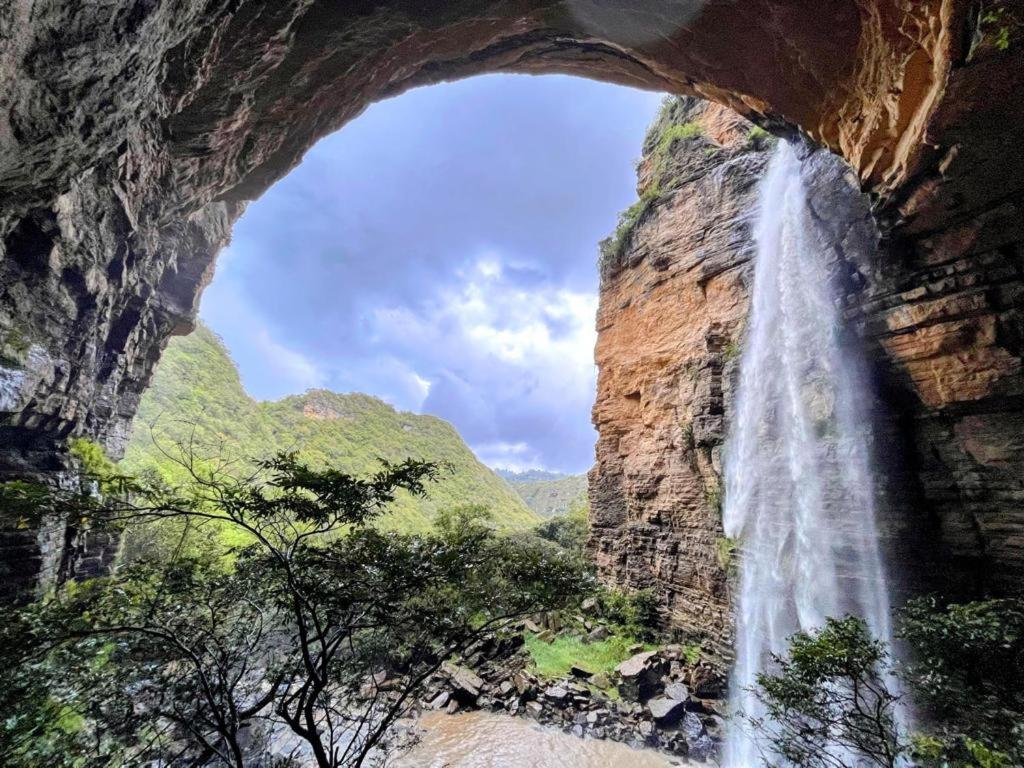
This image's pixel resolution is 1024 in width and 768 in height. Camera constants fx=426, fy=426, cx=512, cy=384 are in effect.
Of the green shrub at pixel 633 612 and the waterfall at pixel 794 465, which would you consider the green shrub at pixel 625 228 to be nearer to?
the waterfall at pixel 794 465

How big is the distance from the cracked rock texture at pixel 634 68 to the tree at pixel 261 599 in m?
4.80

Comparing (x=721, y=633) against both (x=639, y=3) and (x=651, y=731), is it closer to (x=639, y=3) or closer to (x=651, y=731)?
(x=651, y=731)

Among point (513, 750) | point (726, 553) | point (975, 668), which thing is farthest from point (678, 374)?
point (513, 750)

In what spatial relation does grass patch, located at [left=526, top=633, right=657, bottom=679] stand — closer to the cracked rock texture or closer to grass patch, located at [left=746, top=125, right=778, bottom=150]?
the cracked rock texture

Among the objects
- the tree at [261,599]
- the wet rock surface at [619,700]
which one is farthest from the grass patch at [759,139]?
the wet rock surface at [619,700]

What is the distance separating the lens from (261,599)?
706 centimetres

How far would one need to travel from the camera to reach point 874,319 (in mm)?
10039

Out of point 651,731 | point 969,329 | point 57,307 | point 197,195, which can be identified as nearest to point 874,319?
point 969,329

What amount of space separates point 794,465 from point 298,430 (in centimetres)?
5143

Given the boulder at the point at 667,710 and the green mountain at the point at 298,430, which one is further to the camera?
the green mountain at the point at 298,430

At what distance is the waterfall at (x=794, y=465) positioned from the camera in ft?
32.7

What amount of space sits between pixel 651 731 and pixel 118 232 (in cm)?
1739

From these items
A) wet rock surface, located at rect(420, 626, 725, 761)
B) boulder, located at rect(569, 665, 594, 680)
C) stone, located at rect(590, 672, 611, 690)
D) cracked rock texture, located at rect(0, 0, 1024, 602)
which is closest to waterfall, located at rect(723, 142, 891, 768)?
wet rock surface, located at rect(420, 626, 725, 761)

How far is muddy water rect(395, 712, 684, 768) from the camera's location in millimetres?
10047
